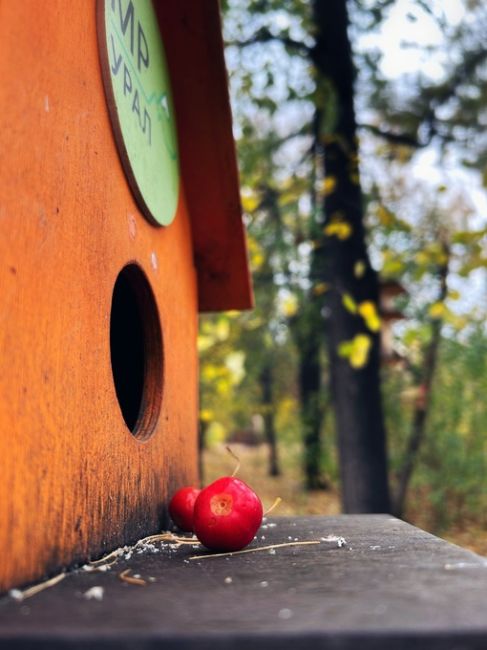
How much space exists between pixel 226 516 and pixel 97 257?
0.72m

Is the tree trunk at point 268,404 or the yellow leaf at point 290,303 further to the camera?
the tree trunk at point 268,404

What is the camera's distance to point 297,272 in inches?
297

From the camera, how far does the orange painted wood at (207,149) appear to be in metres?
2.71

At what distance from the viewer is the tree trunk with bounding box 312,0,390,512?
521 centimetres

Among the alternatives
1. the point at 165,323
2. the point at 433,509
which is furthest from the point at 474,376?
the point at 165,323

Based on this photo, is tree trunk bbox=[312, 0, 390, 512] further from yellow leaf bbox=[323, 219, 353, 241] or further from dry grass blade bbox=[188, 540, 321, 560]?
dry grass blade bbox=[188, 540, 321, 560]

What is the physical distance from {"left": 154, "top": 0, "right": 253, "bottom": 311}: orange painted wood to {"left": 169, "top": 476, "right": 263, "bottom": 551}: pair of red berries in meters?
1.64

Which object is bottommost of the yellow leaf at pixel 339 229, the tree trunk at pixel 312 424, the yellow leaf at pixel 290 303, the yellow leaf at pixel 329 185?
the tree trunk at pixel 312 424

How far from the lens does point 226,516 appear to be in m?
1.67

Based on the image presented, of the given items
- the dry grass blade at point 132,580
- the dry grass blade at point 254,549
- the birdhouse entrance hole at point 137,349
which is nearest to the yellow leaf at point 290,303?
the birdhouse entrance hole at point 137,349

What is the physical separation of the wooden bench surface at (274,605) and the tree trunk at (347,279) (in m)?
3.72

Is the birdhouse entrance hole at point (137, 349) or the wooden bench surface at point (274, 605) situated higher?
the birdhouse entrance hole at point (137, 349)

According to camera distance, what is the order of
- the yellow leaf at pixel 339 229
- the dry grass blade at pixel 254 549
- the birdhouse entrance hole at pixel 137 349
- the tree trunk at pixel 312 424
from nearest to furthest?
the dry grass blade at pixel 254 549, the birdhouse entrance hole at pixel 137 349, the yellow leaf at pixel 339 229, the tree trunk at pixel 312 424

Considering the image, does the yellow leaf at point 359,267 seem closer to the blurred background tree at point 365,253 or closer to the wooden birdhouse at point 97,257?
the blurred background tree at point 365,253
